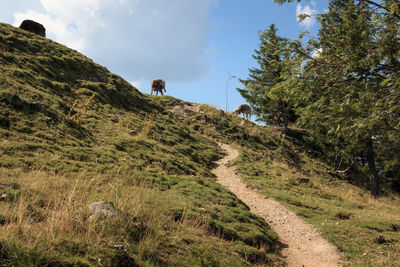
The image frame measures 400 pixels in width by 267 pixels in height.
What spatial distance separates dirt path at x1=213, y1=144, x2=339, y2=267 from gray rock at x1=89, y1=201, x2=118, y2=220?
498 centimetres

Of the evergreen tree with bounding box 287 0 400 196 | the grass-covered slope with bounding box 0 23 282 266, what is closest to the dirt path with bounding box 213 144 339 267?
the grass-covered slope with bounding box 0 23 282 266

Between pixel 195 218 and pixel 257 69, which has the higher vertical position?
pixel 257 69

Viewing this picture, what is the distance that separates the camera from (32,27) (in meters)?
25.3

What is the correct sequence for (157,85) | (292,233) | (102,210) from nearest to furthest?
(102,210) < (292,233) < (157,85)

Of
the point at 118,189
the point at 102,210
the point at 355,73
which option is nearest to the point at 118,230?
the point at 102,210

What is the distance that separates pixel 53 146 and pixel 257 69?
28.4 meters

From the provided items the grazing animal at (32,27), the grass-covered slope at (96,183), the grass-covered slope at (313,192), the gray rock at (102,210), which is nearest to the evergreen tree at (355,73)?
the grass-covered slope at (313,192)

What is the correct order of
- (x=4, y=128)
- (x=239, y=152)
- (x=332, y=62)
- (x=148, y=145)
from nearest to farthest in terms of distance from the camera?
(x=332, y=62) → (x=4, y=128) → (x=148, y=145) → (x=239, y=152)

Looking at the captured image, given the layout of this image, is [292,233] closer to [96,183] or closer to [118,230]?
[96,183]

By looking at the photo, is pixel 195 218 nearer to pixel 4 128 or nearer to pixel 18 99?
pixel 4 128

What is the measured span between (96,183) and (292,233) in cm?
693

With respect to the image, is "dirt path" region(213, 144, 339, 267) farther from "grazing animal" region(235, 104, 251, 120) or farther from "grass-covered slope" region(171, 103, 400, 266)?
"grazing animal" region(235, 104, 251, 120)

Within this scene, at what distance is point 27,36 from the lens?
21969 millimetres

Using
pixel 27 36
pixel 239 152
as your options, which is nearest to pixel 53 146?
pixel 239 152
